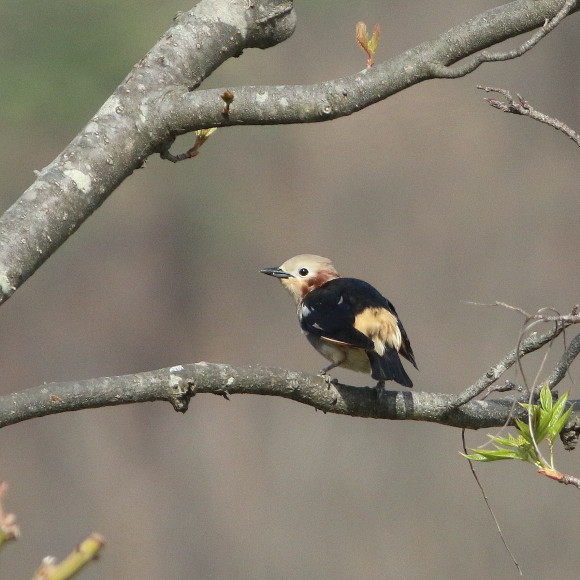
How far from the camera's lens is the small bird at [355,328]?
4492 mm

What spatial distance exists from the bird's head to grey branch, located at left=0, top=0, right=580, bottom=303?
8.33 ft

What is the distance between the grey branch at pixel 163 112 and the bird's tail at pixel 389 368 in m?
1.61

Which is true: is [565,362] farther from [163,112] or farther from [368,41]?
[163,112]

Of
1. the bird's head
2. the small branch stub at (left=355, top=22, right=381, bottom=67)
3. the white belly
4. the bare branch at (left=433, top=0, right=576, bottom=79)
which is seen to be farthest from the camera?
the bird's head

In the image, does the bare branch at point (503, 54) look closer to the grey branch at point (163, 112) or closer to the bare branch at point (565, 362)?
→ the grey branch at point (163, 112)

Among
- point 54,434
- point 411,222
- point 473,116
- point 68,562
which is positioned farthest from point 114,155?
point 473,116

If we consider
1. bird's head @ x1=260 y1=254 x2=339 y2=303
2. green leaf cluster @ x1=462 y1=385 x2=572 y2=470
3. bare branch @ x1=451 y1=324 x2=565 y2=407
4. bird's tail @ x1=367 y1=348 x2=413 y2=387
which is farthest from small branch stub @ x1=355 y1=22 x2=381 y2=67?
bird's head @ x1=260 y1=254 x2=339 y2=303

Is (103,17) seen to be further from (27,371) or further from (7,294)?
(7,294)

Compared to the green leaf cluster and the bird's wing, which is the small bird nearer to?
the bird's wing

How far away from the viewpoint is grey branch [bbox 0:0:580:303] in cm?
271

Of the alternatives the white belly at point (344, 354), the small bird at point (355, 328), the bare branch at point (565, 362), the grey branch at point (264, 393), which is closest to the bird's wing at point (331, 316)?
the small bird at point (355, 328)

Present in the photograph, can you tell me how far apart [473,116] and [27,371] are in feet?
24.3

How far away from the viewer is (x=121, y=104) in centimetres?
298

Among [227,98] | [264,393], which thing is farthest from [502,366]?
[227,98]
